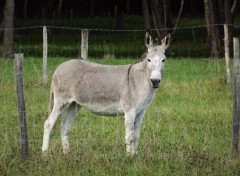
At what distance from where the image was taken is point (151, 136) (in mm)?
15547

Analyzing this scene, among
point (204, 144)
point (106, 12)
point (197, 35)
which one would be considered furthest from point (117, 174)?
point (106, 12)

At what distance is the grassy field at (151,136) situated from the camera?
12320 mm

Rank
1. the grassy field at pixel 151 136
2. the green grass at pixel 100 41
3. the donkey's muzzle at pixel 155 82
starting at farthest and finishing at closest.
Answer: the green grass at pixel 100 41, the donkey's muzzle at pixel 155 82, the grassy field at pixel 151 136

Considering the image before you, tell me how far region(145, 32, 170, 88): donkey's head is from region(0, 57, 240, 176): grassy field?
3.68ft

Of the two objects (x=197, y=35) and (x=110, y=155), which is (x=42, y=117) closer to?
(x=110, y=155)

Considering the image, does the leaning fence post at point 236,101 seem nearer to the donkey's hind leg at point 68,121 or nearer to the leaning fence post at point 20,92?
the donkey's hind leg at point 68,121

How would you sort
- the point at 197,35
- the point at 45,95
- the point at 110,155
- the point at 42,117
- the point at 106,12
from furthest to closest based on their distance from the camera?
the point at 106,12 < the point at 197,35 < the point at 45,95 < the point at 42,117 < the point at 110,155

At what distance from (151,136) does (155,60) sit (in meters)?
2.47

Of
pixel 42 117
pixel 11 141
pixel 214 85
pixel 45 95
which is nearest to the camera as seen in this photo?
pixel 11 141

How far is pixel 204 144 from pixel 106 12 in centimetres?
5709

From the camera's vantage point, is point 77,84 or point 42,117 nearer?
point 77,84

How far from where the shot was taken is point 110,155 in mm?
13023

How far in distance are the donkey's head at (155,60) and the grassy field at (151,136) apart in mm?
1122

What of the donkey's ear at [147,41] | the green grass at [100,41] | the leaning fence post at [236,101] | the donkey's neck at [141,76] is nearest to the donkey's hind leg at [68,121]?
the donkey's neck at [141,76]
